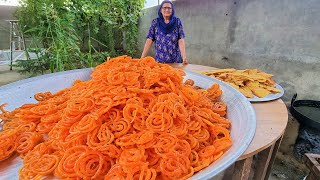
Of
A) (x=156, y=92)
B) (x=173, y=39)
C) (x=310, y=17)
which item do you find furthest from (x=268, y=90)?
(x=173, y=39)

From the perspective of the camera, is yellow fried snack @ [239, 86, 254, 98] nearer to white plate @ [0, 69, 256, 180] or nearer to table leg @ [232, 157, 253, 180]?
white plate @ [0, 69, 256, 180]

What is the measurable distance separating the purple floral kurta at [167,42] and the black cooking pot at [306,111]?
5.27 feet

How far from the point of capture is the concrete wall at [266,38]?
245 cm

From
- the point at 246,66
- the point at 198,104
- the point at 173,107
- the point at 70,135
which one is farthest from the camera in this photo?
the point at 246,66

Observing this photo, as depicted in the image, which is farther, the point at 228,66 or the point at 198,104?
the point at 228,66

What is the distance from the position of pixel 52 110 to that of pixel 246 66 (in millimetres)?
3006

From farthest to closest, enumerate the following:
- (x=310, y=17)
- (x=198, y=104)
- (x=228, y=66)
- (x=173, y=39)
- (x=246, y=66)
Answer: (x=228, y=66)
(x=246, y=66)
(x=173, y=39)
(x=310, y=17)
(x=198, y=104)

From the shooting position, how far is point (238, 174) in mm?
1361

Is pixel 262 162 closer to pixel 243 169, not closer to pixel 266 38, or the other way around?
pixel 243 169

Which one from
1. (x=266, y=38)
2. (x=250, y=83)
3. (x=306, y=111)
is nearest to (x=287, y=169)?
(x=306, y=111)

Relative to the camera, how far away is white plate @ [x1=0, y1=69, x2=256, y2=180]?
81cm

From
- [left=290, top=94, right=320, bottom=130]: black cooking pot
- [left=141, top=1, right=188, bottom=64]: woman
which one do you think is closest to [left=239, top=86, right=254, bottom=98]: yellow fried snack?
[left=290, top=94, right=320, bottom=130]: black cooking pot

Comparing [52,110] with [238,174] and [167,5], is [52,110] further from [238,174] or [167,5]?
[167,5]

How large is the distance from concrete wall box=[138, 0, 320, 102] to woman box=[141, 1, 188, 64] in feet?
3.72
